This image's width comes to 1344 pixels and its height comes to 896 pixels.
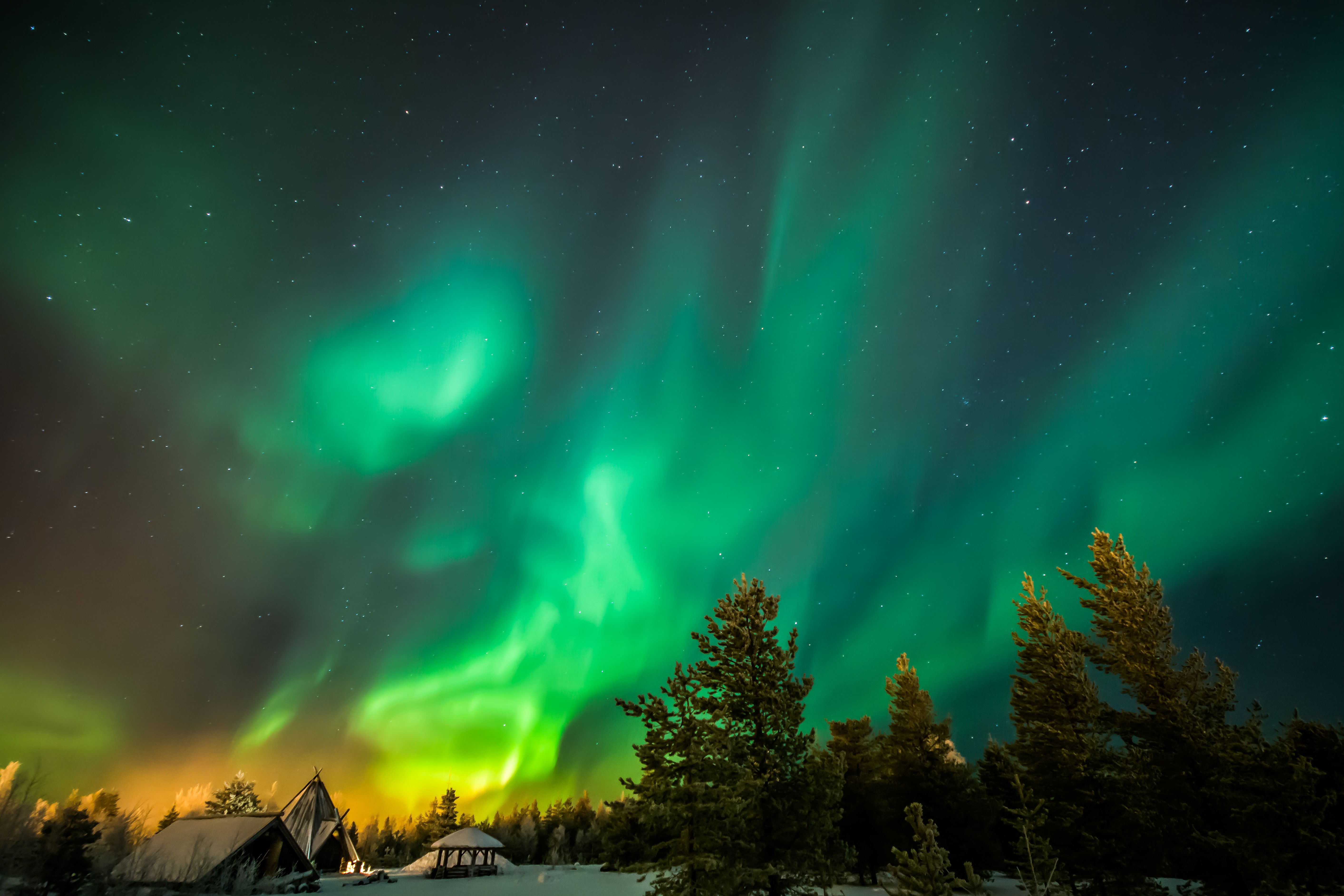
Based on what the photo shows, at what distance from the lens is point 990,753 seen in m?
36.9

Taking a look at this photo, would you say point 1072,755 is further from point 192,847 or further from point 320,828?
point 320,828

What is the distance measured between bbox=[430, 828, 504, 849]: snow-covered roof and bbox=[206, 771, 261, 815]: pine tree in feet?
146

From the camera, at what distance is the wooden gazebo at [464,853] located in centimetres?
4575

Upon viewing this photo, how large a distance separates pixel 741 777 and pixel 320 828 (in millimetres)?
50640

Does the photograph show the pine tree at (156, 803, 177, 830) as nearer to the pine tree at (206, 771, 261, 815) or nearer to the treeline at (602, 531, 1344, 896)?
the pine tree at (206, 771, 261, 815)

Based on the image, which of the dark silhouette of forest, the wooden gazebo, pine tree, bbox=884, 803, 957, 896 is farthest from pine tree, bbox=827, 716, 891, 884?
the wooden gazebo

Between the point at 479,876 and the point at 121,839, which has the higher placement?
the point at 121,839

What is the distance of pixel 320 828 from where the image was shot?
46.4 m

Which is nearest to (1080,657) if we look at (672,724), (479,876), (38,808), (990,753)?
(990,753)

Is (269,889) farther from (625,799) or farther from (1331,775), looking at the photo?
(1331,775)

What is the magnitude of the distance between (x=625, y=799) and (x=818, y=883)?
7.52m

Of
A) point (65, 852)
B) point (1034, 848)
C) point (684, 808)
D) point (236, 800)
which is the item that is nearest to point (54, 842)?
point (65, 852)

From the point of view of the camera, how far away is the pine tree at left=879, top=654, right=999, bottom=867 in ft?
94.2

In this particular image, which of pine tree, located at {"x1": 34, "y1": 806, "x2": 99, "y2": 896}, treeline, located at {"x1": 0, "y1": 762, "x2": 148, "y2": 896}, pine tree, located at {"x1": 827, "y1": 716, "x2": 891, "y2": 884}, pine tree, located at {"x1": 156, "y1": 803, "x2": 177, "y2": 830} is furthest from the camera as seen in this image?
pine tree, located at {"x1": 156, "y1": 803, "x2": 177, "y2": 830}
